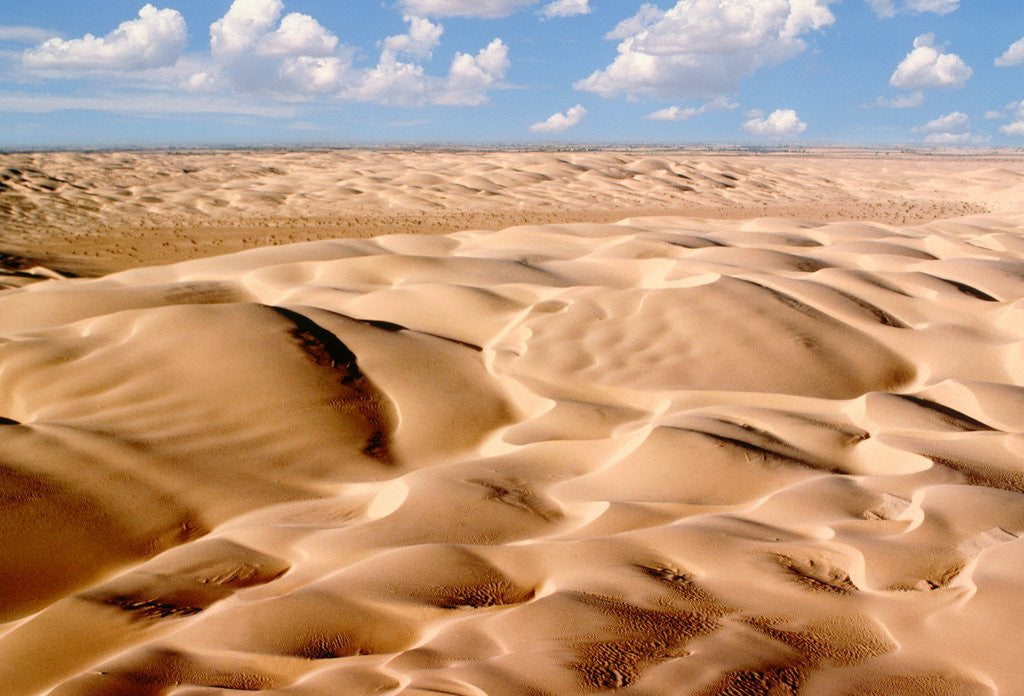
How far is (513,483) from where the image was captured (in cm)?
325

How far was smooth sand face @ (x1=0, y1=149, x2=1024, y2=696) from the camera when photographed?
204 centimetres

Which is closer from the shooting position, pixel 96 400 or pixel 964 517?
pixel 964 517

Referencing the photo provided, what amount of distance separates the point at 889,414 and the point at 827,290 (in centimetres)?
239

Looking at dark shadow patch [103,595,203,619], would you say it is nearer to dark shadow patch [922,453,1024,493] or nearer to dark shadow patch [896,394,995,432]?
dark shadow patch [922,453,1024,493]

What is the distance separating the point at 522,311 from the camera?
5.84 metres

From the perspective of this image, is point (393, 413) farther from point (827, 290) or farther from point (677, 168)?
point (677, 168)

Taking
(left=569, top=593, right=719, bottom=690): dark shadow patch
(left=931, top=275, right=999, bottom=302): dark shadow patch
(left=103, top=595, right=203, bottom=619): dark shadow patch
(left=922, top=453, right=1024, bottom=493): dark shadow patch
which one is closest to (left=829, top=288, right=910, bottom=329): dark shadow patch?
(left=931, top=275, right=999, bottom=302): dark shadow patch

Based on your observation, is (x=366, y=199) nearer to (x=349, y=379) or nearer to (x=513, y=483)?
(x=349, y=379)

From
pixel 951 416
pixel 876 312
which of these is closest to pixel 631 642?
pixel 951 416

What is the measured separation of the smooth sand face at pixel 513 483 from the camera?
80.2 inches

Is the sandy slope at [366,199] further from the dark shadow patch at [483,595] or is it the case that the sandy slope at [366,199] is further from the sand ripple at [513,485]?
the dark shadow patch at [483,595]

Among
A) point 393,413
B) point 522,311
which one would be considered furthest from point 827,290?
point 393,413

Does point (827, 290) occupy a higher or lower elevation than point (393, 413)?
higher

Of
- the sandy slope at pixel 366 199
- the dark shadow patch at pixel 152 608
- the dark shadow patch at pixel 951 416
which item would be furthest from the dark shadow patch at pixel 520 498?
the sandy slope at pixel 366 199
